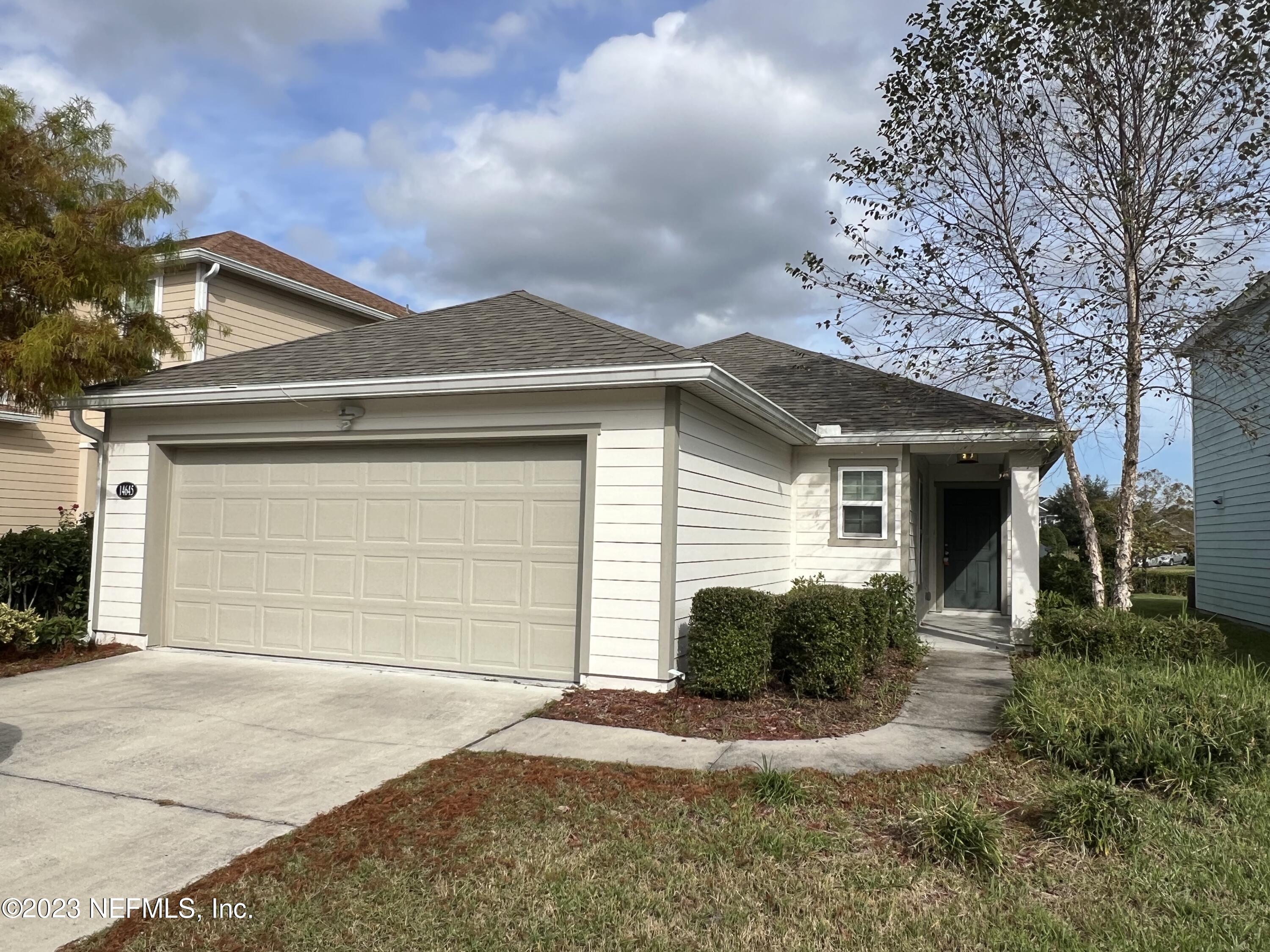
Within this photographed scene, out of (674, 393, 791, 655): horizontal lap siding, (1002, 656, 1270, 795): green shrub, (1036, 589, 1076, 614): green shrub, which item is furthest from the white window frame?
(1002, 656, 1270, 795): green shrub

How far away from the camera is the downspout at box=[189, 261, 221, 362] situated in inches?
554

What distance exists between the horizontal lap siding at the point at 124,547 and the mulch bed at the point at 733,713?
540 cm

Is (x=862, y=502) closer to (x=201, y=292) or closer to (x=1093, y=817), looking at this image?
(x=1093, y=817)

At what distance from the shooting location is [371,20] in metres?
8.99

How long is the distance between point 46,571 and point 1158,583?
29.3m

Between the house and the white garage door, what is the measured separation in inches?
0.8

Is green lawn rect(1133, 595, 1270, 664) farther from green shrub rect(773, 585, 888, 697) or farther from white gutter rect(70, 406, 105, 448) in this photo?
white gutter rect(70, 406, 105, 448)

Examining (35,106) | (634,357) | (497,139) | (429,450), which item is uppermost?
(497,139)

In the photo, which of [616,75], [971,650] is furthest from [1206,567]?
[616,75]

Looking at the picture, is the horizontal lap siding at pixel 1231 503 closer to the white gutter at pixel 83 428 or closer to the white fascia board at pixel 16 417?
the white gutter at pixel 83 428

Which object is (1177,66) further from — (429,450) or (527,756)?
(527,756)

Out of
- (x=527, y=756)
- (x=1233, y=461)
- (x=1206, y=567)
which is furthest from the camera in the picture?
(x=1206, y=567)

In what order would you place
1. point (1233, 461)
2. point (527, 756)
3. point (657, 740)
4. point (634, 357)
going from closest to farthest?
1. point (527, 756)
2. point (657, 740)
3. point (634, 357)
4. point (1233, 461)

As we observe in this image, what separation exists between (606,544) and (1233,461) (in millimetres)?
14436
